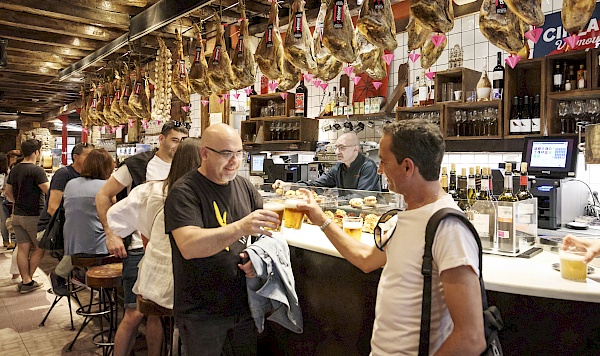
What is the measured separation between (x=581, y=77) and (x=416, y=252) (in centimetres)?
373

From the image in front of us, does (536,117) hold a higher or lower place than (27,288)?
higher

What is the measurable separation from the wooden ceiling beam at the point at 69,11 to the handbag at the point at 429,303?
506 cm

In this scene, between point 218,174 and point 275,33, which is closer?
point 218,174

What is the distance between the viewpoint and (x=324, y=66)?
11.2 feet

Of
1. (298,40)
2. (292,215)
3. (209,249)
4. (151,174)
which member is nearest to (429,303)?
(209,249)

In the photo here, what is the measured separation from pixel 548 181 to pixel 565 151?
0.40 meters

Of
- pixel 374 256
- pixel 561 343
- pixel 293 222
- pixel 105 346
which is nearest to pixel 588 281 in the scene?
pixel 561 343

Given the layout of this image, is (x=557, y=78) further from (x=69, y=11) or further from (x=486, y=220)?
(x=69, y=11)

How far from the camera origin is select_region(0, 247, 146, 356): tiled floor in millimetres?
3881

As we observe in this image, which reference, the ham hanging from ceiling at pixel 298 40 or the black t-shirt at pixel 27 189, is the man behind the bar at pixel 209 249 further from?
the black t-shirt at pixel 27 189

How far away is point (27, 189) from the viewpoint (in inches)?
233

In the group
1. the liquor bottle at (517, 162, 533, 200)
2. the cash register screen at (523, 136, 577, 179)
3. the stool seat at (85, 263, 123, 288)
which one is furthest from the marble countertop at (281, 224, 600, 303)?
the cash register screen at (523, 136, 577, 179)

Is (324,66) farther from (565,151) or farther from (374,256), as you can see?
(565,151)

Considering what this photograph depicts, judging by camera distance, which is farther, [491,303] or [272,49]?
[272,49]
